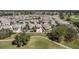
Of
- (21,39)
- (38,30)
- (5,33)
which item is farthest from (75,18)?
(5,33)

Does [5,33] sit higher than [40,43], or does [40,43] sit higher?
[5,33]

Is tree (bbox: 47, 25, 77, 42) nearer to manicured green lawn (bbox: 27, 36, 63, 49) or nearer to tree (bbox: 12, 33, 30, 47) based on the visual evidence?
manicured green lawn (bbox: 27, 36, 63, 49)

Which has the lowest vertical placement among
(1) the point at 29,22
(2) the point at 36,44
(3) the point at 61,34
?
(2) the point at 36,44

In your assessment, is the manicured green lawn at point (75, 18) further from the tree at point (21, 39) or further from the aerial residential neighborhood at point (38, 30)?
the tree at point (21, 39)

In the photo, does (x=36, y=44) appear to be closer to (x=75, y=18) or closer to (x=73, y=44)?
(x=73, y=44)

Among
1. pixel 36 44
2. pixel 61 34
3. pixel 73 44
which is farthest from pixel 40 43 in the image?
pixel 73 44

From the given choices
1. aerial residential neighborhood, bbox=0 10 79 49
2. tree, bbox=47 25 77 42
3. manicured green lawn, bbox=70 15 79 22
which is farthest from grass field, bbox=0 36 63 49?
manicured green lawn, bbox=70 15 79 22
